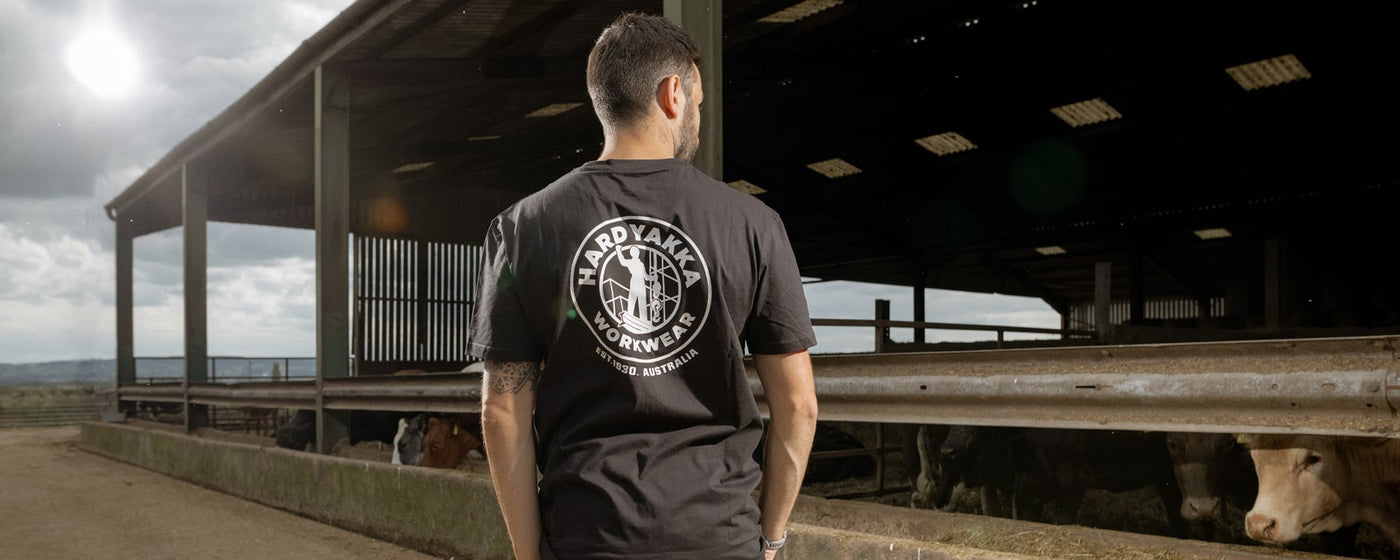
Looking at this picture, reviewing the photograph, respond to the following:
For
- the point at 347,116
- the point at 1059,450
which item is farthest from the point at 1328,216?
the point at 347,116

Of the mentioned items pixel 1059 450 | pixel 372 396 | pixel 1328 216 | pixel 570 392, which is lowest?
pixel 1059 450

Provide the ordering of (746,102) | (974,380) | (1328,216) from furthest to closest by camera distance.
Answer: (1328,216) < (746,102) < (974,380)

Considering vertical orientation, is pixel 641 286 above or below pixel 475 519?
above

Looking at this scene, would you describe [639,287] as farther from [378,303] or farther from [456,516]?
[378,303]

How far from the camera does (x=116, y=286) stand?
17719mm

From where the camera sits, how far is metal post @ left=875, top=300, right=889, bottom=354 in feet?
28.3

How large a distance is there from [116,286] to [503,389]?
62.8 feet

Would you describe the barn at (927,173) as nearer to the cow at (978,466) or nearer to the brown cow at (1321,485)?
the brown cow at (1321,485)

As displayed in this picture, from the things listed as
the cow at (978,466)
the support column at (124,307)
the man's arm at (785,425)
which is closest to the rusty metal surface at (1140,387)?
the man's arm at (785,425)

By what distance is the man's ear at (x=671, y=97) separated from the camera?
1552 millimetres

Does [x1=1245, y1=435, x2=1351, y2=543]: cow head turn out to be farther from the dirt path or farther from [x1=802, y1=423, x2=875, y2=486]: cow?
[x1=802, y1=423, x2=875, y2=486]: cow

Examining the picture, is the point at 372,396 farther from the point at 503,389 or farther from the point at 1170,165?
the point at 1170,165

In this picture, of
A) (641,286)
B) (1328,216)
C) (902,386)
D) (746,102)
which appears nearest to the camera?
(641,286)

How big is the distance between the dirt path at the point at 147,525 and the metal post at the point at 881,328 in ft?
14.6
